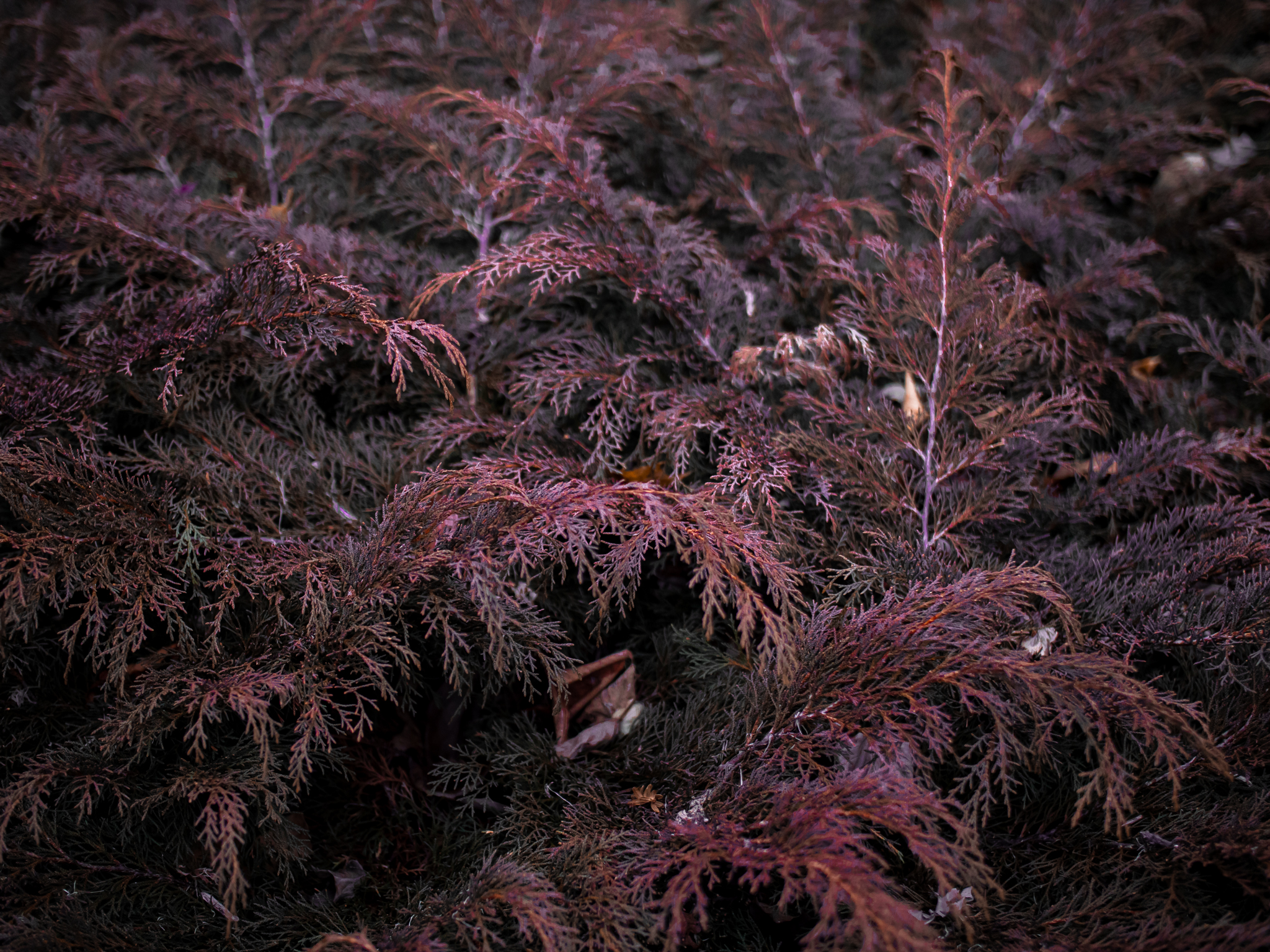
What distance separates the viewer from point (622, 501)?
116 centimetres

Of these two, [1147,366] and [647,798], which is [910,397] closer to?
[1147,366]

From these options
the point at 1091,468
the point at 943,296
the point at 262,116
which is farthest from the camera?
the point at 262,116

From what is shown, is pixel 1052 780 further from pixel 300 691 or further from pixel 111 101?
pixel 111 101

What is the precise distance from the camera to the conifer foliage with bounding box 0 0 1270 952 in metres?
1.08

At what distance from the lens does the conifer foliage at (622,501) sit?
1.08m

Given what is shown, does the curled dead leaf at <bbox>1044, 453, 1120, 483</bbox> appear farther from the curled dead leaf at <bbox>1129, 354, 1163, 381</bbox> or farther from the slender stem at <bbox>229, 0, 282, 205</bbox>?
the slender stem at <bbox>229, 0, 282, 205</bbox>

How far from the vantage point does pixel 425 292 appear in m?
1.34

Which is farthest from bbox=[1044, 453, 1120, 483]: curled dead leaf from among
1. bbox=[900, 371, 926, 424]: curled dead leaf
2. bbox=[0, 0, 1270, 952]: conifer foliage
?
bbox=[900, 371, 926, 424]: curled dead leaf

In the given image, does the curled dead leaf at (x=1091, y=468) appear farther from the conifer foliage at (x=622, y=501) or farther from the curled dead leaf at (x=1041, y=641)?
the curled dead leaf at (x=1041, y=641)

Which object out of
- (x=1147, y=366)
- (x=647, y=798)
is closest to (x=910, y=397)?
(x=1147, y=366)

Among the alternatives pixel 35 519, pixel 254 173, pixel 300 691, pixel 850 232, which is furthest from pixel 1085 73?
pixel 35 519

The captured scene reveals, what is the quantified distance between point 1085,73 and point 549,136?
1.57 meters

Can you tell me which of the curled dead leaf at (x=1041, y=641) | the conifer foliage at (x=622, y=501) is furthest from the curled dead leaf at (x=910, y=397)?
the curled dead leaf at (x=1041, y=641)

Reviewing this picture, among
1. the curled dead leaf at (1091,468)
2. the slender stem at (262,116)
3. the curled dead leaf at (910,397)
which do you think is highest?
the slender stem at (262,116)
